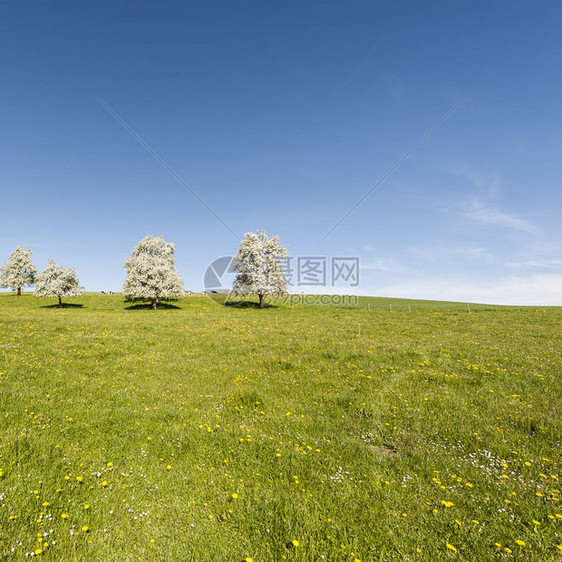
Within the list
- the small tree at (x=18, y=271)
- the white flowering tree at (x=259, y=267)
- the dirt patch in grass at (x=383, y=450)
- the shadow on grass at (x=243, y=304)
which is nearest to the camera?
the dirt patch in grass at (x=383, y=450)

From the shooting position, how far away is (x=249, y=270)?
180 feet

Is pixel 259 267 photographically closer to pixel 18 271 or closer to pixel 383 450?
pixel 383 450

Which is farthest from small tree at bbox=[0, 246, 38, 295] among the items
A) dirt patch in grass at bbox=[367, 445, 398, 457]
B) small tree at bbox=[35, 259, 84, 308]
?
dirt patch in grass at bbox=[367, 445, 398, 457]

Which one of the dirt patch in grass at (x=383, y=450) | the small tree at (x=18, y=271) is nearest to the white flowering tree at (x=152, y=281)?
the small tree at (x=18, y=271)

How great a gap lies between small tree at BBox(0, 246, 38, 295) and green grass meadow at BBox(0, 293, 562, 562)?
78.4 metres

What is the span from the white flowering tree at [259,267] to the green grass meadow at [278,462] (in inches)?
1628

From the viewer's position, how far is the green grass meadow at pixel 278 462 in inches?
166

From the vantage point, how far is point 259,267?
54750 mm

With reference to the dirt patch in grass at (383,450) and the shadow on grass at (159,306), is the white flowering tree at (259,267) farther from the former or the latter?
the dirt patch in grass at (383,450)

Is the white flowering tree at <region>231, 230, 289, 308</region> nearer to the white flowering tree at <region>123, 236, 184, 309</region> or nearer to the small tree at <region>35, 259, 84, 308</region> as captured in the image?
the white flowering tree at <region>123, 236, 184, 309</region>

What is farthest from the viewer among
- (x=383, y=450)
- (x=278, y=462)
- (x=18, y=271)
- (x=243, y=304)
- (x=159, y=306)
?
(x=18, y=271)

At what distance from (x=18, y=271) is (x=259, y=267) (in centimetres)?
6453

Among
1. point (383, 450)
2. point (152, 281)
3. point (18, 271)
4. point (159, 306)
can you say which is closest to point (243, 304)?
point (159, 306)

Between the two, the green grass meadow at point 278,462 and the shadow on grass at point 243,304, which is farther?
the shadow on grass at point 243,304
